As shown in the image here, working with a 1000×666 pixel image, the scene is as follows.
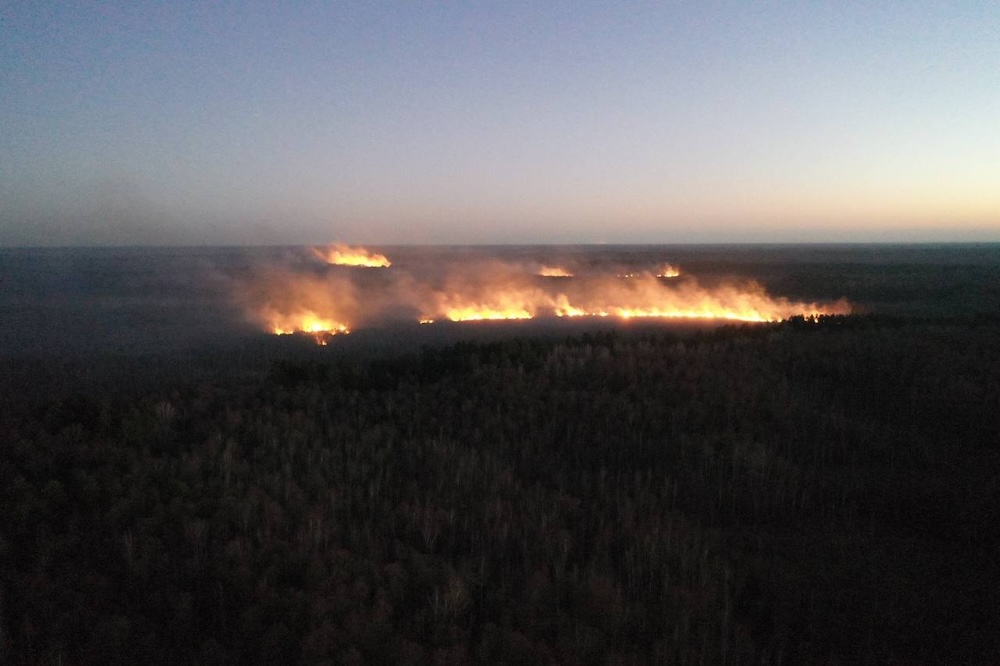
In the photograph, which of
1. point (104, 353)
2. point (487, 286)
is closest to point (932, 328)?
point (104, 353)

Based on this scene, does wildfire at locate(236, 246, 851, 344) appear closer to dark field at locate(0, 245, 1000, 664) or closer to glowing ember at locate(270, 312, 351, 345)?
glowing ember at locate(270, 312, 351, 345)

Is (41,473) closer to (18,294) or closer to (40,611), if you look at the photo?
(40,611)

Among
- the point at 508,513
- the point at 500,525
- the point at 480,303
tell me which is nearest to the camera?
the point at 500,525

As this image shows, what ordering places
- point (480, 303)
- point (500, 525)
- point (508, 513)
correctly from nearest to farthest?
1. point (500, 525)
2. point (508, 513)
3. point (480, 303)

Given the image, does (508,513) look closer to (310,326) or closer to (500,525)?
(500,525)

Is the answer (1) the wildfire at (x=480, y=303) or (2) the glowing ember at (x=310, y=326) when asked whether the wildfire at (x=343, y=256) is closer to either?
(1) the wildfire at (x=480, y=303)

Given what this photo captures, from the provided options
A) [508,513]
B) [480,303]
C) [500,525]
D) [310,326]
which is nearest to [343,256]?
[480,303]

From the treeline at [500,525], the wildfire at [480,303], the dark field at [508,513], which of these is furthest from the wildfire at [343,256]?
the treeline at [500,525]
